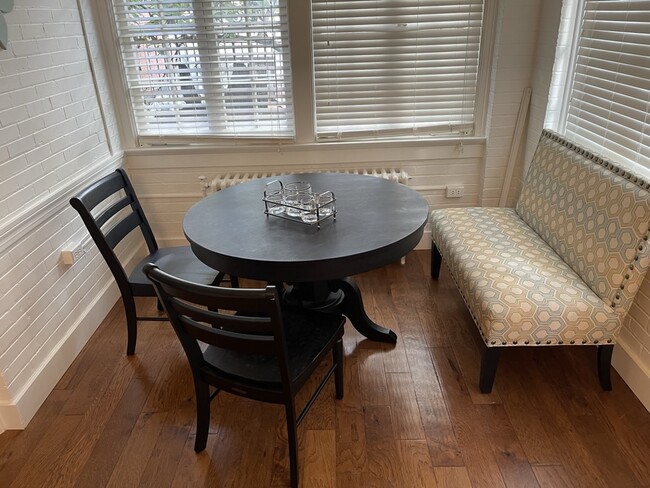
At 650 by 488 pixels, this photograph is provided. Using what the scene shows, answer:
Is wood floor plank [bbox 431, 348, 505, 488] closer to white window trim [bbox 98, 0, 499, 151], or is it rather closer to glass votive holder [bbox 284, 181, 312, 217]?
glass votive holder [bbox 284, 181, 312, 217]

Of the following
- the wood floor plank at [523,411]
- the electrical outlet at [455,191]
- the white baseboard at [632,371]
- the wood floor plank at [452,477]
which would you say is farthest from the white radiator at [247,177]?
the wood floor plank at [452,477]

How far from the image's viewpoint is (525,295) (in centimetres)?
192

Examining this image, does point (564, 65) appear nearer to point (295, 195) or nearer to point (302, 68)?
point (302, 68)

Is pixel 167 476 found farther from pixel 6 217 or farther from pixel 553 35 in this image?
pixel 553 35

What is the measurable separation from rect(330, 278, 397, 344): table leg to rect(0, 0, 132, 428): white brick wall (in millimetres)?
1334

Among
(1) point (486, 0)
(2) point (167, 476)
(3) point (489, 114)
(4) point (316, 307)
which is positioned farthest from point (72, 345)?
(1) point (486, 0)

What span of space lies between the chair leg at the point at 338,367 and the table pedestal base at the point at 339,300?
310mm

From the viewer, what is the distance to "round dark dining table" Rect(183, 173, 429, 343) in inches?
66.7

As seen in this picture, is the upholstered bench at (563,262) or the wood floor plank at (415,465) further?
the upholstered bench at (563,262)

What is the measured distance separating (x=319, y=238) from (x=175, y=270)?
872 millimetres

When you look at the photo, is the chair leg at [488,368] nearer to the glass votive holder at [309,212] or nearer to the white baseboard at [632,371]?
the white baseboard at [632,371]

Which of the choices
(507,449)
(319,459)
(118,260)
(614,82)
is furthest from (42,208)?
(614,82)

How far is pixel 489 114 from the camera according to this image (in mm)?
3006

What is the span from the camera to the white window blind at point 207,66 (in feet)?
9.18
